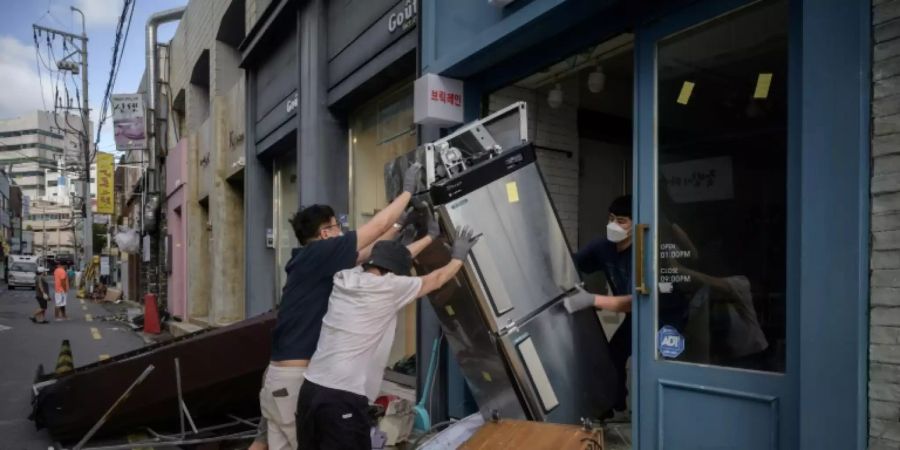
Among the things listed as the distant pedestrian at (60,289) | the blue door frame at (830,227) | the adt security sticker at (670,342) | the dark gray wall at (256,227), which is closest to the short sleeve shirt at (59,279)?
the distant pedestrian at (60,289)

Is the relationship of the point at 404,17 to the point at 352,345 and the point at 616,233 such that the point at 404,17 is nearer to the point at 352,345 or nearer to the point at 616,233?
the point at 616,233

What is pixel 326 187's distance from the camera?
8.22 metres

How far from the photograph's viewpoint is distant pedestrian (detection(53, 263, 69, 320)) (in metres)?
17.6

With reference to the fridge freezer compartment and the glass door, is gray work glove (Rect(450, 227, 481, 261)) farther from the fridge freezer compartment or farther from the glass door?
the glass door

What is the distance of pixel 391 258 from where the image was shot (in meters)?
3.42

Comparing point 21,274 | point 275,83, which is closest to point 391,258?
point 275,83

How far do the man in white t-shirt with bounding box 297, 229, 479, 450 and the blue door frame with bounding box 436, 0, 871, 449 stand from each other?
1747mm

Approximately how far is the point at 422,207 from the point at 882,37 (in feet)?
7.90

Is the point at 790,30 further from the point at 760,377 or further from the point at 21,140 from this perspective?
the point at 21,140

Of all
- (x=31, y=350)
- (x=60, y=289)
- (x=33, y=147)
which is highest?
(x=33, y=147)

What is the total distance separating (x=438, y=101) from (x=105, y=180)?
25902 millimetres

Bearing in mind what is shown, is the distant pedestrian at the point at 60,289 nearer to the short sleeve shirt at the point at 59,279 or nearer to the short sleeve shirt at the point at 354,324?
the short sleeve shirt at the point at 59,279

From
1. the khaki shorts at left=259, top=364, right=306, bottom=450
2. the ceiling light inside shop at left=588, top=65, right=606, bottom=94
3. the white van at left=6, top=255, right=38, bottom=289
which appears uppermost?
the ceiling light inside shop at left=588, top=65, right=606, bottom=94

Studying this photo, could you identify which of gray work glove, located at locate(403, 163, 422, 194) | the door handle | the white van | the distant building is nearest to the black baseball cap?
gray work glove, located at locate(403, 163, 422, 194)
